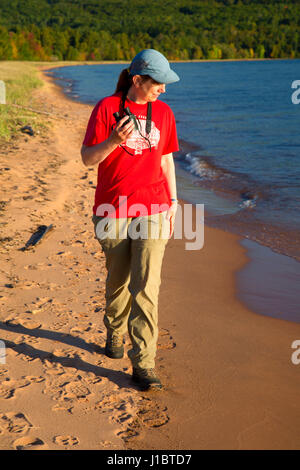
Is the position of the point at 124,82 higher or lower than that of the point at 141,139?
higher

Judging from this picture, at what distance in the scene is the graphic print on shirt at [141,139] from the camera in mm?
3322

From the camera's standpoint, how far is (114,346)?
13.1 ft

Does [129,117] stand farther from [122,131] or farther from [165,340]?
[165,340]

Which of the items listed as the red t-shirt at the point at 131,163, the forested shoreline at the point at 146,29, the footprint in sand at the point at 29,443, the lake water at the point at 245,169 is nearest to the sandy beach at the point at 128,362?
the footprint in sand at the point at 29,443

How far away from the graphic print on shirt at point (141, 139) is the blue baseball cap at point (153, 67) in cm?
26

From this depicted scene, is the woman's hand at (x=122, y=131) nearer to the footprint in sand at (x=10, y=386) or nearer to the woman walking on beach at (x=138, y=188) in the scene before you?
the woman walking on beach at (x=138, y=188)

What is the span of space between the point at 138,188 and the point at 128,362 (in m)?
1.37

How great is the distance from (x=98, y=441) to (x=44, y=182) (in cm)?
616

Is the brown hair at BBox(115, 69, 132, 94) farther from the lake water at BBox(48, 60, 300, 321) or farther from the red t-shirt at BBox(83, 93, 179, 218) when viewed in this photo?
the lake water at BBox(48, 60, 300, 321)

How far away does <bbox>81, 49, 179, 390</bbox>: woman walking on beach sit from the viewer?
10.8 feet

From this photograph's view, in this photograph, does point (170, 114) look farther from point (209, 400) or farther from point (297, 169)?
point (297, 169)

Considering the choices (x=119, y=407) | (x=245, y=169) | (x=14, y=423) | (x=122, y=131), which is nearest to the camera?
(x=122, y=131)

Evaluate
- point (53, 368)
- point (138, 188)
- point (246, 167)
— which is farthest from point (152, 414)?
point (246, 167)
